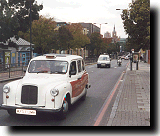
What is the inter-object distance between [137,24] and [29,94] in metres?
15.4

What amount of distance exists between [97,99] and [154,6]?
186 inches

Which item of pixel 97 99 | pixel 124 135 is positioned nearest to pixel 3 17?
pixel 97 99

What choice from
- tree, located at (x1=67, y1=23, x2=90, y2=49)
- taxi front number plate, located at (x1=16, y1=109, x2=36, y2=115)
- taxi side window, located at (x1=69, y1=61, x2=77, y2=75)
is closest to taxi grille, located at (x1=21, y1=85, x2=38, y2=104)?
taxi front number plate, located at (x1=16, y1=109, x2=36, y2=115)

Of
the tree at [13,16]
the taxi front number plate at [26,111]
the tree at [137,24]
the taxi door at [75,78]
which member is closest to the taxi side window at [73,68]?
the taxi door at [75,78]

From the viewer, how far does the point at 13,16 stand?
26.8 meters

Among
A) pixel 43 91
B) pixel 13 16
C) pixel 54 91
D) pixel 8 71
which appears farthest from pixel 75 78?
pixel 13 16

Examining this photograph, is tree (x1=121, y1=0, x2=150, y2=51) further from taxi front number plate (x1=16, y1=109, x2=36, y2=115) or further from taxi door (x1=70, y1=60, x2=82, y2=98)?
taxi front number plate (x1=16, y1=109, x2=36, y2=115)

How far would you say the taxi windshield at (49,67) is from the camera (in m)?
7.58

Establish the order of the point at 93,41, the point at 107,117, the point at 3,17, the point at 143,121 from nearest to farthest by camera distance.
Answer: the point at 143,121
the point at 107,117
the point at 3,17
the point at 93,41

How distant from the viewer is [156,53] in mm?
6438

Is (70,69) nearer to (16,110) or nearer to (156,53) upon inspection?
(16,110)

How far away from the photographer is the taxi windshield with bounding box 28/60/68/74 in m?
7.58

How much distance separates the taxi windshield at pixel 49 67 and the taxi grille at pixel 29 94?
4.33 ft

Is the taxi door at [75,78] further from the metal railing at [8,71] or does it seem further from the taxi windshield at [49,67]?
the metal railing at [8,71]
